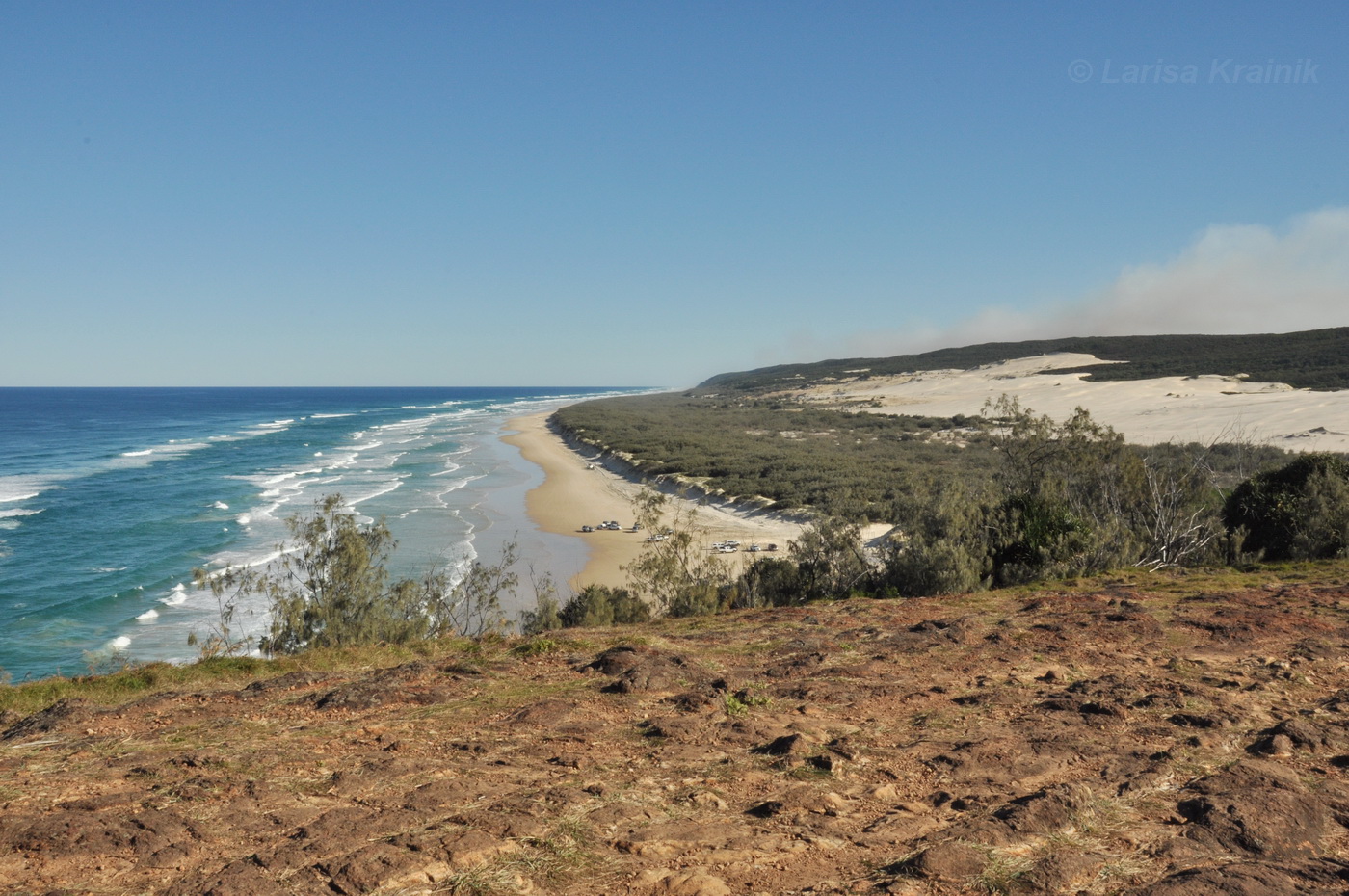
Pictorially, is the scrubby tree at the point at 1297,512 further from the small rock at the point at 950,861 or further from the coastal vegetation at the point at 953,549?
the small rock at the point at 950,861

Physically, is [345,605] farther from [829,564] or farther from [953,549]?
[953,549]

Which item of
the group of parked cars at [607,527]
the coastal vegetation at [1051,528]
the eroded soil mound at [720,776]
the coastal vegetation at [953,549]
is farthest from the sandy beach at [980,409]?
the eroded soil mound at [720,776]

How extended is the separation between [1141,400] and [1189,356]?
32164 mm

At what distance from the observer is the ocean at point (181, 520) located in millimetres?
22750

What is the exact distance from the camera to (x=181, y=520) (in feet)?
122

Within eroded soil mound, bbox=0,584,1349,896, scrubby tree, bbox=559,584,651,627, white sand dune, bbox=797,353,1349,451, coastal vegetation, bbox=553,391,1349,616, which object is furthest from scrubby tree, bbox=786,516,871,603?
white sand dune, bbox=797,353,1349,451

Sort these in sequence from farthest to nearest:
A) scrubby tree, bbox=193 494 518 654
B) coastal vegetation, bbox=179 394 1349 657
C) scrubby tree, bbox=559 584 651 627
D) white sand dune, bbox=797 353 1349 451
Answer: white sand dune, bbox=797 353 1349 451, scrubby tree, bbox=559 584 651 627, coastal vegetation, bbox=179 394 1349 657, scrubby tree, bbox=193 494 518 654

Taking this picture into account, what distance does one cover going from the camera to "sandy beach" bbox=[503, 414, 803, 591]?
30031 mm

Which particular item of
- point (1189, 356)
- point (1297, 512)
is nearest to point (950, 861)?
point (1297, 512)

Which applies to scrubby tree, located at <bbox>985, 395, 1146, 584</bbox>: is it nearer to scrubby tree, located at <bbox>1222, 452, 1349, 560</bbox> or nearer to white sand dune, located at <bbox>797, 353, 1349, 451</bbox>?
scrubby tree, located at <bbox>1222, 452, 1349, 560</bbox>

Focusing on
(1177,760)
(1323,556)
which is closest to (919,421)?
(1323,556)

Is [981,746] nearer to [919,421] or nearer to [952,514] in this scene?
[952,514]

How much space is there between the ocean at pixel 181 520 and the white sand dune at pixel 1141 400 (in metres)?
Answer: 24.2

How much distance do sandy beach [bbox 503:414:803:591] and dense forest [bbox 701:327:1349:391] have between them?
→ 182 ft
